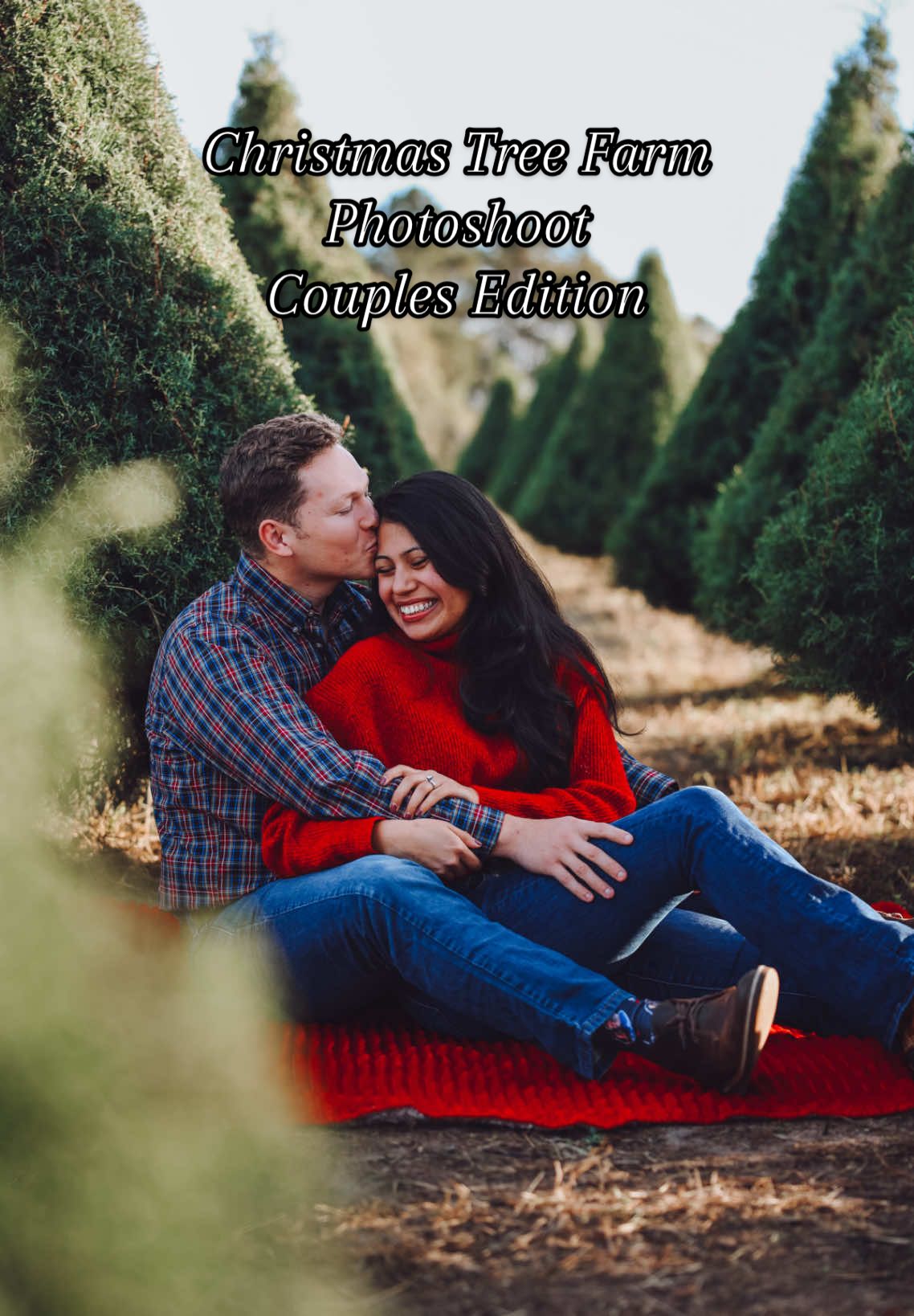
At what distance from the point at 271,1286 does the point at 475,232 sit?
4733 millimetres

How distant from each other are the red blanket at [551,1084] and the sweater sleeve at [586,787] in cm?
55

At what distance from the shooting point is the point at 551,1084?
244 cm

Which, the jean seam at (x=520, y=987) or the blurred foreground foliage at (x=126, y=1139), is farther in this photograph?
the jean seam at (x=520, y=987)

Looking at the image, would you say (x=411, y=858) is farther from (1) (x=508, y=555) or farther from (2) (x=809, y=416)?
(2) (x=809, y=416)

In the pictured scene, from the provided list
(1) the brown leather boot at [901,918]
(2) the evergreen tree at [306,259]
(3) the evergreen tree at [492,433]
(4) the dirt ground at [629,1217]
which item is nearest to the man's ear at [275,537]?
(4) the dirt ground at [629,1217]

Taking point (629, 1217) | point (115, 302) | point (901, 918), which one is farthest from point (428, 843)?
point (115, 302)

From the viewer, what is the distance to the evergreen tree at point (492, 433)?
821 inches

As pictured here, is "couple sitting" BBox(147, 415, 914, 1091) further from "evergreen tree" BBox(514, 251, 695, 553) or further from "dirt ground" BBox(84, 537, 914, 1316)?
"evergreen tree" BBox(514, 251, 695, 553)

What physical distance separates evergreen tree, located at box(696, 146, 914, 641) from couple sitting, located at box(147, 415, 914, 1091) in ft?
9.82

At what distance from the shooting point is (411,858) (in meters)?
2.63

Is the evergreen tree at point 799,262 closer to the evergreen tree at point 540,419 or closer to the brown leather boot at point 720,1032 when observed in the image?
the brown leather boot at point 720,1032

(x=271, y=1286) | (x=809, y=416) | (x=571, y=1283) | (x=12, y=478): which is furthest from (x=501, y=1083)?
(x=809, y=416)

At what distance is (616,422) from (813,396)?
5.82 metres

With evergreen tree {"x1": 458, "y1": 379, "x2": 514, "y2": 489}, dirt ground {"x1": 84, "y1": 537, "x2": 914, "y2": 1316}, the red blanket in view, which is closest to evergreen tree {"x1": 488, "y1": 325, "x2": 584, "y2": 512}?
evergreen tree {"x1": 458, "y1": 379, "x2": 514, "y2": 489}
